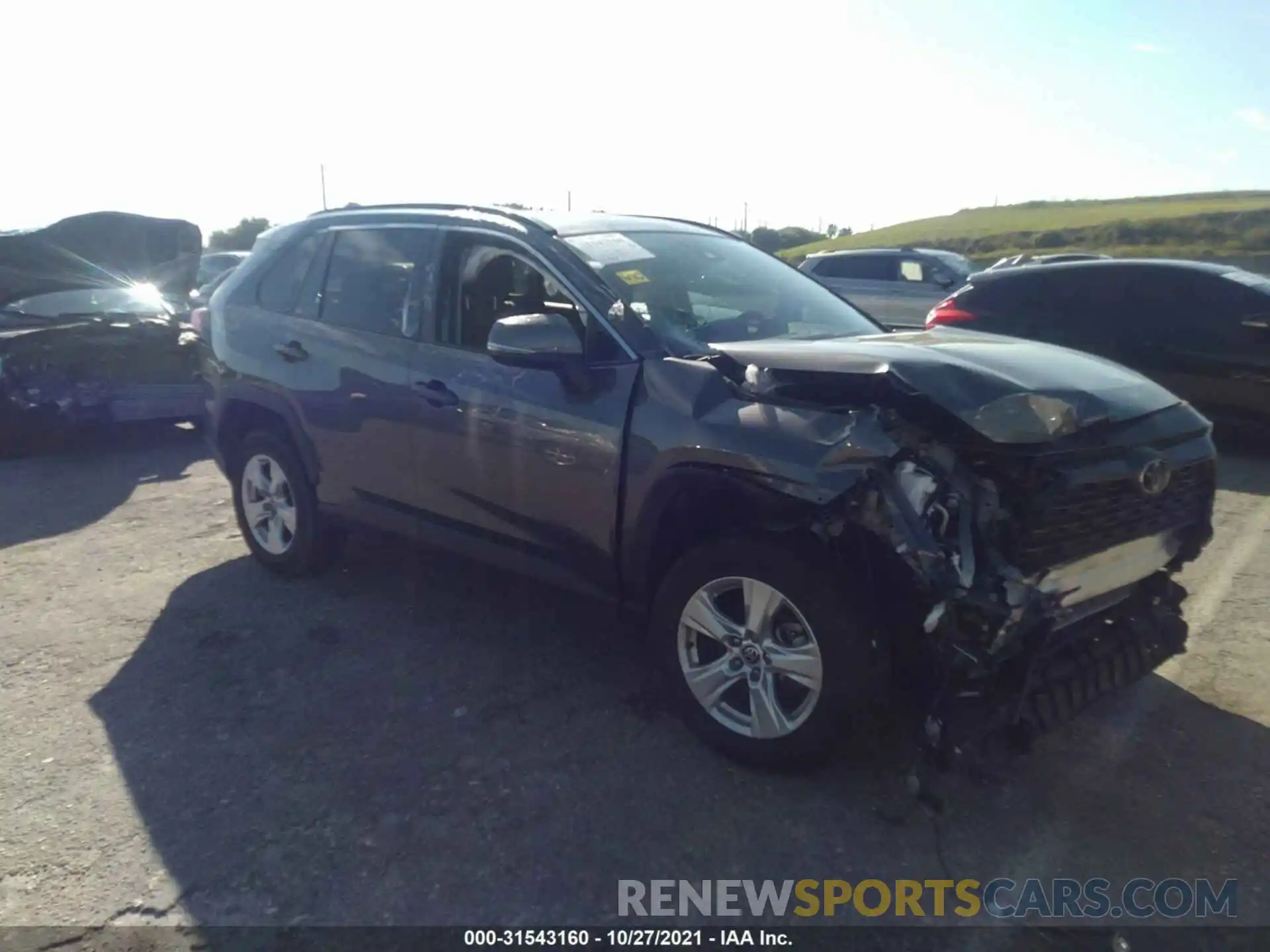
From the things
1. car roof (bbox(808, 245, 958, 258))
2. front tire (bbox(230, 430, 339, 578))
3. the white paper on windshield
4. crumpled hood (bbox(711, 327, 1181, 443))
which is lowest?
front tire (bbox(230, 430, 339, 578))

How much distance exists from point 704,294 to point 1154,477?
188 cm

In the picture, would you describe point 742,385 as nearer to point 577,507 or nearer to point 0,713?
point 577,507

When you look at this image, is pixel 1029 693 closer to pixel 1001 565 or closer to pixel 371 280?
pixel 1001 565

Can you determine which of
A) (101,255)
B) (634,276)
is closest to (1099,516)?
(634,276)

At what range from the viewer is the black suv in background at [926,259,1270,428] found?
8.55 m

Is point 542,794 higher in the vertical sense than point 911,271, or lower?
lower

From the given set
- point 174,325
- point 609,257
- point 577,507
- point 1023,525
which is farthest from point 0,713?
point 174,325

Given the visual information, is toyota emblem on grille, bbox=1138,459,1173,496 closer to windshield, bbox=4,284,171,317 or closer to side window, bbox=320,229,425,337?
side window, bbox=320,229,425,337

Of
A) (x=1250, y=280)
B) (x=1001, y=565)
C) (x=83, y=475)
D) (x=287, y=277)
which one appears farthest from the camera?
(x=1250, y=280)

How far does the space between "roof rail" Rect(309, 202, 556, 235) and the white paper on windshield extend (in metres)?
0.14

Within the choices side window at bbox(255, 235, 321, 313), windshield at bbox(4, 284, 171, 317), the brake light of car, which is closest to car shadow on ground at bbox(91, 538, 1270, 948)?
side window at bbox(255, 235, 321, 313)

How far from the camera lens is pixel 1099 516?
3326 millimetres

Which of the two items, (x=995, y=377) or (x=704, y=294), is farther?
(x=704, y=294)

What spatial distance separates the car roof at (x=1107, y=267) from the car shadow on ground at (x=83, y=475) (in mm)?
7532
